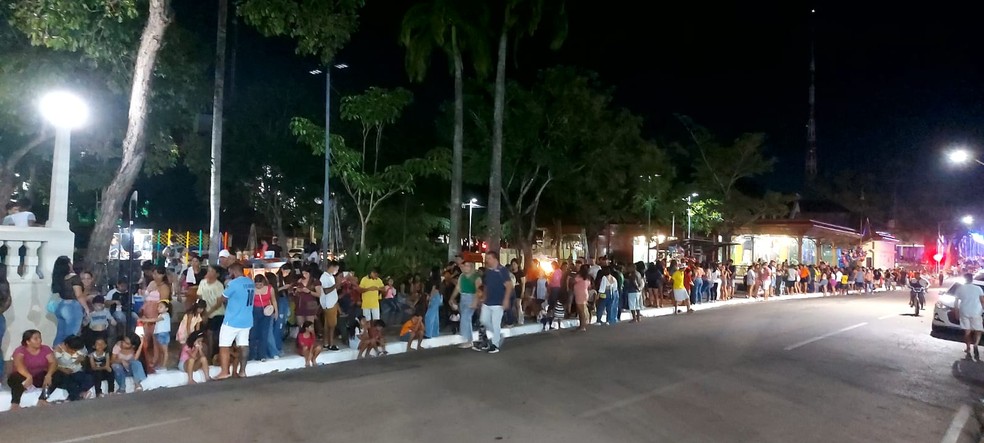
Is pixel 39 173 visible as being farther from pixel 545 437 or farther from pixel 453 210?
pixel 545 437

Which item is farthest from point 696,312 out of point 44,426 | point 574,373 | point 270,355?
point 44,426

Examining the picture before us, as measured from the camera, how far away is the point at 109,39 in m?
14.5

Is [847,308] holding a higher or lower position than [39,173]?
lower

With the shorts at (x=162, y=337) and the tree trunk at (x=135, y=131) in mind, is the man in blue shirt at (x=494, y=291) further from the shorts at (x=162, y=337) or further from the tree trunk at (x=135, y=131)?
the tree trunk at (x=135, y=131)

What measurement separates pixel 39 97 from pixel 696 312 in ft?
62.7

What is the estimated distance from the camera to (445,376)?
11.1 metres

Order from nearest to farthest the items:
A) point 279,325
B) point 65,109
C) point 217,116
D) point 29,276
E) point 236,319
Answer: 1. point 236,319
2. point 29,276
3. point 65,109
4. point 279,325
5. point 217,116

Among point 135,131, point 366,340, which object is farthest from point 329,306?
point 135,131

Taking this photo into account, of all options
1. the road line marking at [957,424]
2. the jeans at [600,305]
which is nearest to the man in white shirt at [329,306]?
the jeans at [600,305]

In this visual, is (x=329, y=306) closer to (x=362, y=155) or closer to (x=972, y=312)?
(x=362, y=155)

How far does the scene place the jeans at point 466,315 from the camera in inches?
581

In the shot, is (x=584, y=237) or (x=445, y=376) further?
(x=584, y=237)

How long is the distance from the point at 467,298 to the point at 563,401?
5.63 metres

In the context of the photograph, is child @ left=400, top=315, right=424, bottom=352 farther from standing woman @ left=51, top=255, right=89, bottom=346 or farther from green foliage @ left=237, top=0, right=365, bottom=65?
green foliage @ left=237, top=0, right=365, bottom=65
